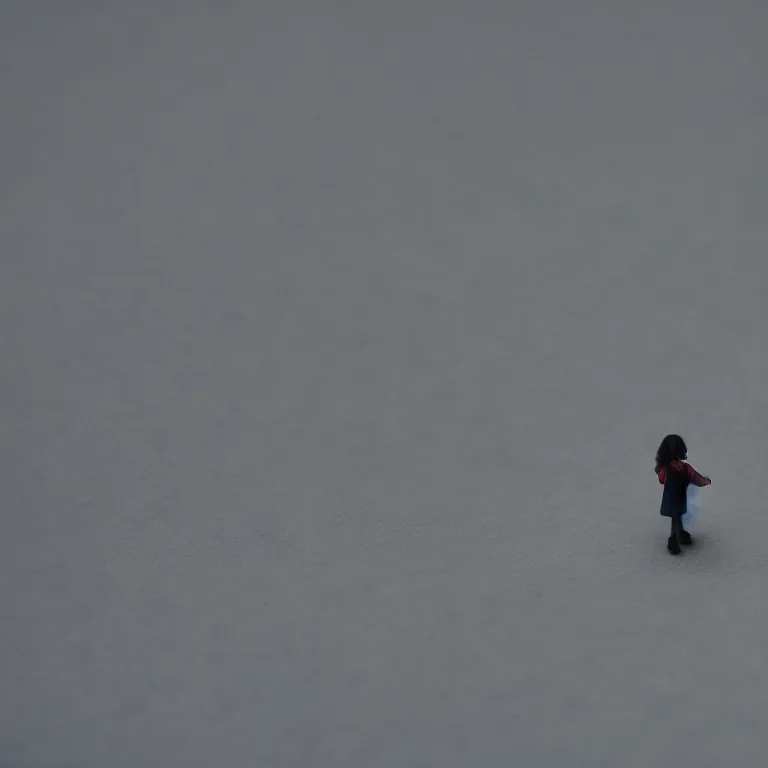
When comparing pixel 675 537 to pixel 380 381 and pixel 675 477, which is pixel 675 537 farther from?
pixel 380 381

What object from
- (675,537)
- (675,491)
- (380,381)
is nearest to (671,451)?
(675,491)

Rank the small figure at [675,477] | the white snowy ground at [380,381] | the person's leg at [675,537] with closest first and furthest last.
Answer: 1. the white snowy ground at [380,381]
2. the small figure at [675,477]
3. the person's leg at [675,537]

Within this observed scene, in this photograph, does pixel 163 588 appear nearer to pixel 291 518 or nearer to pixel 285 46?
pixel 291 518

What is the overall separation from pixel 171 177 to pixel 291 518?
8.18 m

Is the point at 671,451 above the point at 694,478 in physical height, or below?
above

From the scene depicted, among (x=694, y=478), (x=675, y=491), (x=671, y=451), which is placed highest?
(x=671, y=451)

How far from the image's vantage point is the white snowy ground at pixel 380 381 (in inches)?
312

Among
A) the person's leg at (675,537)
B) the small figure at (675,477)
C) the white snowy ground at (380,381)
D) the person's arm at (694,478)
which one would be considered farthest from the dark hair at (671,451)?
the white snowy ground at (380,381)

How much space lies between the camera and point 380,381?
12578 mm

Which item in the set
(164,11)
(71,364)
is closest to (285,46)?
(164,11)

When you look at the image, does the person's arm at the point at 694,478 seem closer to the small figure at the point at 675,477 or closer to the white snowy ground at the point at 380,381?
the small figure at the point at 675,477

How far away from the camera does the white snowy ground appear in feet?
26.0

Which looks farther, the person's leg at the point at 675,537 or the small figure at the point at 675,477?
the person's leg at the point at 675,537

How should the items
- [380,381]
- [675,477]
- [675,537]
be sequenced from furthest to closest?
[380,381]
[675,537]
[675,477]
